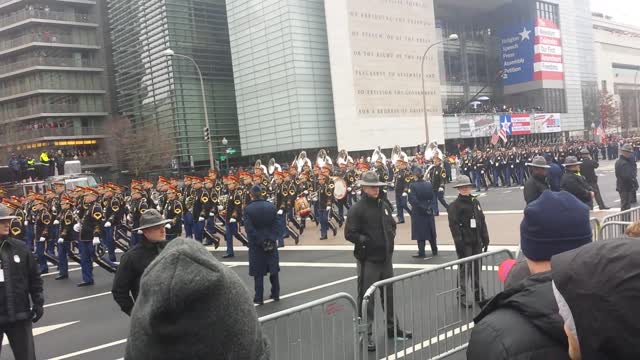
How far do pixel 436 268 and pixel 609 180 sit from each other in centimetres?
2258

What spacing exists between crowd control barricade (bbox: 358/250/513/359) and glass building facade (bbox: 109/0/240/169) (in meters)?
41.4

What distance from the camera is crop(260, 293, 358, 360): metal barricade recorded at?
3.61 metres

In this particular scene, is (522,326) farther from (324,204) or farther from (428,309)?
(324,204)

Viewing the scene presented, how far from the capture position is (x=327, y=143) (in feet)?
153

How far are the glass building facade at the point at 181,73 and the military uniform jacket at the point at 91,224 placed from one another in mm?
33445

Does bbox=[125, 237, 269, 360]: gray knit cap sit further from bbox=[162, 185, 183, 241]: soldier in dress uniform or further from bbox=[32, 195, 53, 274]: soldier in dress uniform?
bbox=[32, 195, 53, 274]: soldier in dress uniform

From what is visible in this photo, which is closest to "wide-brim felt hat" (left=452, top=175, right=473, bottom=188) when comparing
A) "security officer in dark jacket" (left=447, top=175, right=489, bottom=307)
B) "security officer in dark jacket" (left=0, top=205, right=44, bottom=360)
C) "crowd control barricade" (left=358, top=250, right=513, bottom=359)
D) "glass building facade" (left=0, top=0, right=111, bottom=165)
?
"security officer in dark jacket" (left=447, top=175, right=489, bottom=307)

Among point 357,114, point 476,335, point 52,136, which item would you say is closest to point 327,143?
point 357,114

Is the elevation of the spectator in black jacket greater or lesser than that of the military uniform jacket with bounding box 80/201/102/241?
greater

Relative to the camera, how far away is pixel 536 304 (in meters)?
1.77

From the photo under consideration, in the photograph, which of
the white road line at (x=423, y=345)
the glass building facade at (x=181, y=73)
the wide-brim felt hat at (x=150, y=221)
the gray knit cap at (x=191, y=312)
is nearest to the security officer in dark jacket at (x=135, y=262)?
the wide-brim felt hat at (x=150, y=221)

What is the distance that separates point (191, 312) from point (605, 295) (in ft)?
3.62

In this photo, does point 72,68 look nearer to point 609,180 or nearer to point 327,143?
point 327,143

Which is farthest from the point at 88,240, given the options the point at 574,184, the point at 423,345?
the point at 574,184
